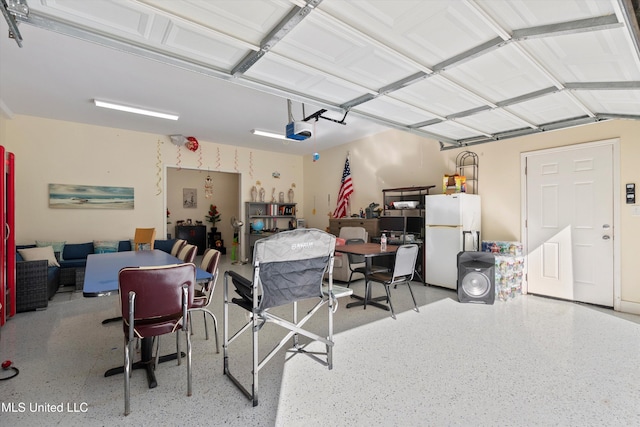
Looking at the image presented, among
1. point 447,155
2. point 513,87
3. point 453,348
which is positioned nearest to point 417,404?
point 453,348

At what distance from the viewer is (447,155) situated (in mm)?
5938

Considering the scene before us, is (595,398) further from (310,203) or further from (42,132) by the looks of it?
(42,132)

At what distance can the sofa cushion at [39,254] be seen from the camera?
4906mm

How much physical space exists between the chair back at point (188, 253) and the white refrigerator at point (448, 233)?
13.2 ft

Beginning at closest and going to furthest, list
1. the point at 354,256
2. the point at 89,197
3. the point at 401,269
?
the point at 401,269
the point at 354,256
the point at 89,197

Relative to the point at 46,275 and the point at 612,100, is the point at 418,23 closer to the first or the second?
the point at 612,100

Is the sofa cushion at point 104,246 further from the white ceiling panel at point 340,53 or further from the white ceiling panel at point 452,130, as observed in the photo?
the white ceiling panel at point 452,130

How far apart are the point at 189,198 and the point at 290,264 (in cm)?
947

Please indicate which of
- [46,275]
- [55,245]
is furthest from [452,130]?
[55,245]

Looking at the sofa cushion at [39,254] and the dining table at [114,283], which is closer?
the dining table at [114,283]

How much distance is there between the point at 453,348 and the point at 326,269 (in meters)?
1.61

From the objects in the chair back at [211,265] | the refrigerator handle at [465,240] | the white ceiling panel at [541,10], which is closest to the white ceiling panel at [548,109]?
the white ceiling panel at [541,10]

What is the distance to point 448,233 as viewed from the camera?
525cm

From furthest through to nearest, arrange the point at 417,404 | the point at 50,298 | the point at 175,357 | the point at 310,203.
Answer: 1. the point at 310,203
2. the point at 50,298
3. the point at 175,357
4. the point at 417,404
